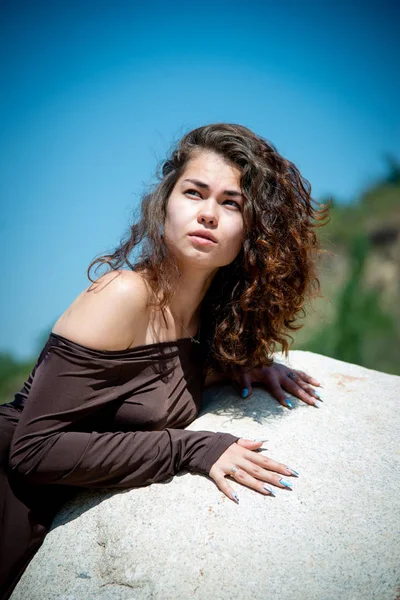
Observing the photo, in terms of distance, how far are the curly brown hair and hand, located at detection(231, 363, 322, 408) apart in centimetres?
7

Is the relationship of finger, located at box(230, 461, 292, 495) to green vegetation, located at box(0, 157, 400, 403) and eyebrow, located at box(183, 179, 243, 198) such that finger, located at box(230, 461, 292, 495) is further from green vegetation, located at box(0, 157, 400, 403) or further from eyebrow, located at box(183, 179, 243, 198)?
green vegetation, located at box(0, 157, 400, 403)

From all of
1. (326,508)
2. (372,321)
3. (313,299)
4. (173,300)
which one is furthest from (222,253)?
(372,321)

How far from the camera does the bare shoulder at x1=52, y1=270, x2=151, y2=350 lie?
2.28 metres

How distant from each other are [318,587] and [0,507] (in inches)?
53.5

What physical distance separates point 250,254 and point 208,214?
42 cm

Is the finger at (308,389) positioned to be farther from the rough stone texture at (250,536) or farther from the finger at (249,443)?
the finger at (249,443)

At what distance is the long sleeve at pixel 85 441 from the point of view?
2.21 meters

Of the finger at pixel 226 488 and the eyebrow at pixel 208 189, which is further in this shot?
the eyebrow at pixel 208 189

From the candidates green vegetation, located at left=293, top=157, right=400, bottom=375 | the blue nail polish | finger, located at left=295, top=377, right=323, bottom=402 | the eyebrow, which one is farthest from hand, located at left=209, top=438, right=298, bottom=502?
green vegetation, located at left=293, top=157, right=400, bottom=375

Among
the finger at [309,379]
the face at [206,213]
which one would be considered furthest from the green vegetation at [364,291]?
the face at [206,213]

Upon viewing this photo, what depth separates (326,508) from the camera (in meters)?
2.19

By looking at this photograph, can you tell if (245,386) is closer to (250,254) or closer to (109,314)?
(250,254)

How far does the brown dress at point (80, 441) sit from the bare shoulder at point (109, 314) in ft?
0.16

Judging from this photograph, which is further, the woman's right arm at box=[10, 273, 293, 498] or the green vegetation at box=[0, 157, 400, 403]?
the green vegetation at box=[0, 157, 400, 403]
